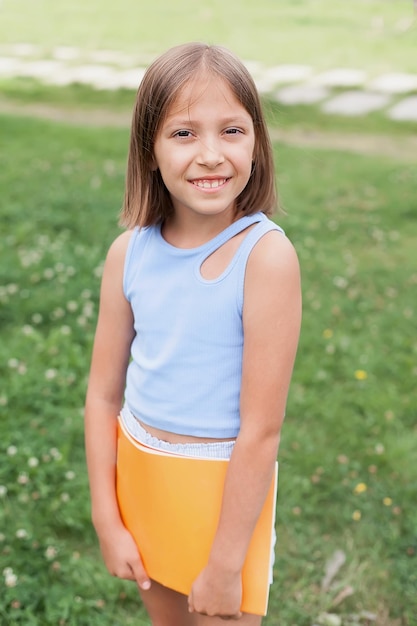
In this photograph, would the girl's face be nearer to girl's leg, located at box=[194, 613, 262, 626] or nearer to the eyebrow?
the eyebrow

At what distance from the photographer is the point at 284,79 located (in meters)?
10.1

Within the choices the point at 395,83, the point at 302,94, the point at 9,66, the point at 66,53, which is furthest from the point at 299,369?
the point at 66,53

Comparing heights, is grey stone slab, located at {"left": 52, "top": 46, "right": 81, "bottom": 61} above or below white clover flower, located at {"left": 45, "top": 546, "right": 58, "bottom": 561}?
below

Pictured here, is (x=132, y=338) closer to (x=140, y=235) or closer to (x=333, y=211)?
(x=140, y=235)

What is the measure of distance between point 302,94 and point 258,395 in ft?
27.3

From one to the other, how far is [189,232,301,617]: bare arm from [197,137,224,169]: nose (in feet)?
0.57

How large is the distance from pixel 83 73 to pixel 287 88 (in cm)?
297

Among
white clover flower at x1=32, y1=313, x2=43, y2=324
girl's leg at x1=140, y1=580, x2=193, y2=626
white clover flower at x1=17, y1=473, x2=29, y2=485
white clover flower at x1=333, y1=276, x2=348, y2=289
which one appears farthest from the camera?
white clover flower at x1=333, y1=276, x2=348, y2=289

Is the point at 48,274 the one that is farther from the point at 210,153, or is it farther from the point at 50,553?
the point at 210,153

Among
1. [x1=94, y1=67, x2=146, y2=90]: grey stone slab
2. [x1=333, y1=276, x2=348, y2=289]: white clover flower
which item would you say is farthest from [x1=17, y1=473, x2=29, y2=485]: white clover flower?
[x1=94, y1=67, x2=146, y2=90]: grey stone slab

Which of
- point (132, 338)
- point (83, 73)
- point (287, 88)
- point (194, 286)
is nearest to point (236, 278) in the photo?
point (194, 286)

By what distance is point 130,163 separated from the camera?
173 cm

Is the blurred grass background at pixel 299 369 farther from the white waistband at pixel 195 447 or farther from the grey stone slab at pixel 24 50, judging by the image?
the grey stone slab at pixel 24 50

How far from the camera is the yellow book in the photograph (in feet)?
5.25
